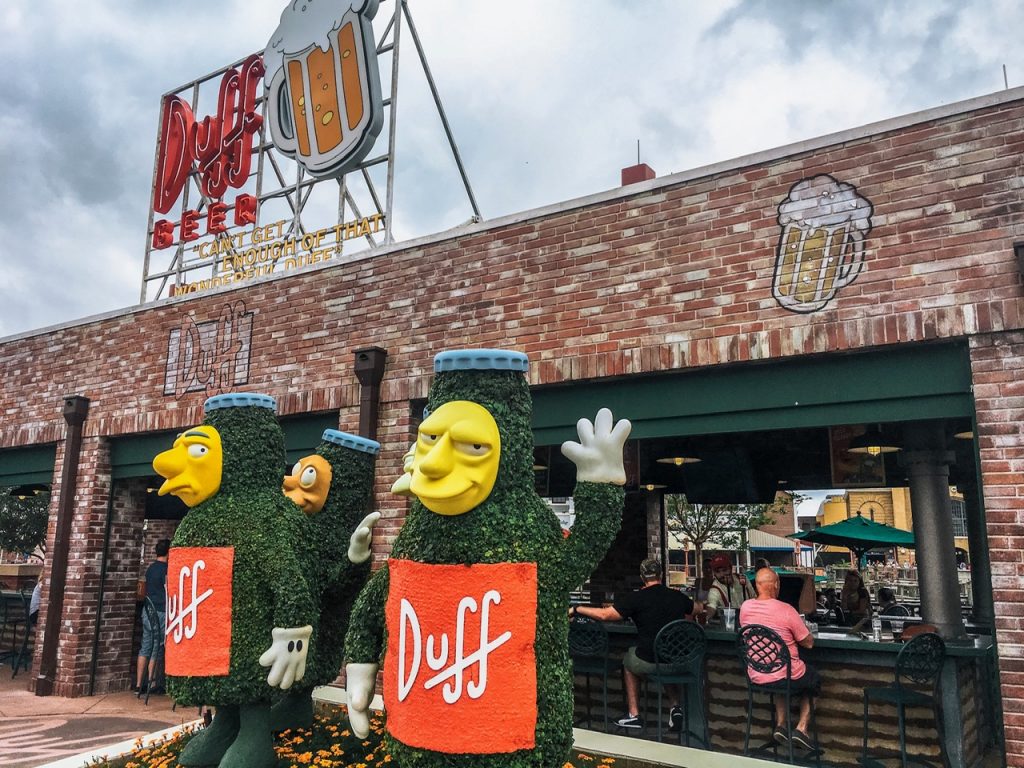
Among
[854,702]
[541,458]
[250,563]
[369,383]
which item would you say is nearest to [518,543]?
[250,563]

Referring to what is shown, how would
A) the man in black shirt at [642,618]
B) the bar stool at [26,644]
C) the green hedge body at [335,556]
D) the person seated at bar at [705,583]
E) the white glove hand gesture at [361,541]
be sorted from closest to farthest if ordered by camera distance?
the white glove hand gesture at [361,541], the green hedge body at [335,556], the man in black shirt at [642,618], the bar stool at [26,644], the person seated at bar at [705,583]

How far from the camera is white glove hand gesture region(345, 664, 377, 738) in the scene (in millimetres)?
3762

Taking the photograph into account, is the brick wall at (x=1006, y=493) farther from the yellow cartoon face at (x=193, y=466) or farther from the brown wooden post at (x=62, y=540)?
the brown wooden post at (x=62, y=540)

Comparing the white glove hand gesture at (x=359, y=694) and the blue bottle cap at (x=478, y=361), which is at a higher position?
the blue bottle cap at (x=478, y=361)

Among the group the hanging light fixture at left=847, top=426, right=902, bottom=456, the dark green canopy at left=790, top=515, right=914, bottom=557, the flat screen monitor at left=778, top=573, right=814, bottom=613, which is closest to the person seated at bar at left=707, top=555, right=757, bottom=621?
the flat screen monitor at left=778, top=573, right=814, bottom=613

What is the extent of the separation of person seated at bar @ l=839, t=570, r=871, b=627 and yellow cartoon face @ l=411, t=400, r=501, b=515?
7.97 meters

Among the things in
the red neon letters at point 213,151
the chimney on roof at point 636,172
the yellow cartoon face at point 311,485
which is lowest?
the yellow cartoon face at point 311,485

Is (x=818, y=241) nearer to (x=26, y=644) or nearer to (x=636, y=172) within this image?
(x=636, y=172)

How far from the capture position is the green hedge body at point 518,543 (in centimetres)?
338

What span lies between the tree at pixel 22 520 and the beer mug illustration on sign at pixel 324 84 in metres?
20.5

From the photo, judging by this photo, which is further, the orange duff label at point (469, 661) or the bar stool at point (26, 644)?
the bar stool at point (26, 644)

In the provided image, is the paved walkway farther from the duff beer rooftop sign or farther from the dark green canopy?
the dark green canopy

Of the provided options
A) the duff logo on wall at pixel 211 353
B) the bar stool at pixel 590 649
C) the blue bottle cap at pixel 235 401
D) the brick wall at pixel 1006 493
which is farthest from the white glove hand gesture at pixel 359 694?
the duff logo on wall at pixel 211 353

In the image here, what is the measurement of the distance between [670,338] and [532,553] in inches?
114
